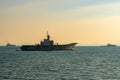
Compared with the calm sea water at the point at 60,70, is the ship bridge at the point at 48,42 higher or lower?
higher

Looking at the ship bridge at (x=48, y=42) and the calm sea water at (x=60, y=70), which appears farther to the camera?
the ship bridge at (x=48, y=42)

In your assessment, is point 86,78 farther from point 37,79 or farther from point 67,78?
point 37,79

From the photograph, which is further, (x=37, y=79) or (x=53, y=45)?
(x=53, y=45)

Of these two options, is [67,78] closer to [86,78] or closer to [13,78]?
[86,78]

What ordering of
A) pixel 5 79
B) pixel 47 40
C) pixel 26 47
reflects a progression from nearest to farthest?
pixel 5 79 → pixel 47 40 → pixel 26 47

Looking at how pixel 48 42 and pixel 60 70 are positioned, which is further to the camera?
pixel 48 42

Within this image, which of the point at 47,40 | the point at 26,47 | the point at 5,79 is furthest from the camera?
the point at 26,47

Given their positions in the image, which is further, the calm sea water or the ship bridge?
the ship bridge

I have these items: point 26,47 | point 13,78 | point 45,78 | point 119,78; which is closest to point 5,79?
point 13,78

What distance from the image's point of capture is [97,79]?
2100 inches

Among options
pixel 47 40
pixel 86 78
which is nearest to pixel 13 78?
pixel 86 78

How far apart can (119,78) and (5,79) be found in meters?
17.7

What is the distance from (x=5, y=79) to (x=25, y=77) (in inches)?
159

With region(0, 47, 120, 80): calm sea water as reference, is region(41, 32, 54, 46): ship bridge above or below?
above
